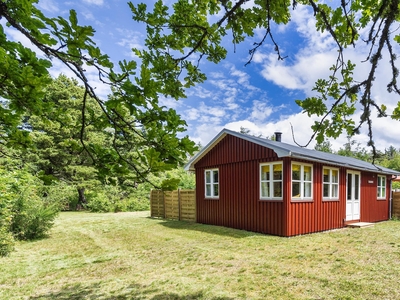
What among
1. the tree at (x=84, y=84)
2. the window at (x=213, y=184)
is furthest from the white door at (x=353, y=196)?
the tree at (x=84, y=84)

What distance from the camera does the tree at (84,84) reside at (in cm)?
127

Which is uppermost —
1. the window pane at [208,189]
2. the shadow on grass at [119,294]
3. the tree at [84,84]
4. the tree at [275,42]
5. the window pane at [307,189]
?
the tree at [275,42]

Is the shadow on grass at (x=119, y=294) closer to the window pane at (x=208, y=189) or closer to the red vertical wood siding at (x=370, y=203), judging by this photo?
the window pane at (x=208, y=189)

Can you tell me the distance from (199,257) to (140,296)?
221 cm

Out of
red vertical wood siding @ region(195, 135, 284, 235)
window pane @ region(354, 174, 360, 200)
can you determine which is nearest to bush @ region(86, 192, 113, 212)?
red vertical wood siding @ region(195, 135, 284, 235)

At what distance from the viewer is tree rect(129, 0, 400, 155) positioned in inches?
Result: 97.6

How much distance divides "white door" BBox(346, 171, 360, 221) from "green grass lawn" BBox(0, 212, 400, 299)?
2.83 meters

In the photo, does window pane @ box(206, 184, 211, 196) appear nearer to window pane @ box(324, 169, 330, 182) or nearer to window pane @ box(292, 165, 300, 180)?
window pane @ box(292, 165, 300, 180)

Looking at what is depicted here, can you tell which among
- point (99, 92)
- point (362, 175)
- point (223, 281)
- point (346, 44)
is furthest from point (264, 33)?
point (362, 175)

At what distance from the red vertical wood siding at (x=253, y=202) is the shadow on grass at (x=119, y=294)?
523cm

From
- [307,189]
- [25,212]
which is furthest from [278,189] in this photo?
[25,212]

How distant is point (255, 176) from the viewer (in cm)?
916

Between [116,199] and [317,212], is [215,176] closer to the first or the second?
[317,212]

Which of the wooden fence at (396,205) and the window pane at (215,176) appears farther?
the wooden fence at (396,205)
